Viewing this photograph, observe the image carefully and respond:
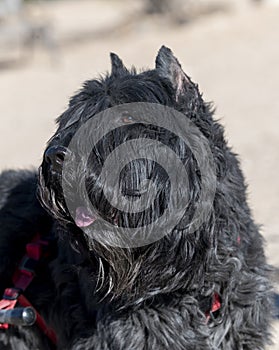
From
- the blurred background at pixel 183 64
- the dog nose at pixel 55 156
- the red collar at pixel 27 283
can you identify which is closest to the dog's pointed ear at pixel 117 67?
the dog nose at pixel 55 156

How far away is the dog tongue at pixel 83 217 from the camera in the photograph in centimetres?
391

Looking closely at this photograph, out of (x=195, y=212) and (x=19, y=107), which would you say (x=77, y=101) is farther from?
(x=19, y=107)

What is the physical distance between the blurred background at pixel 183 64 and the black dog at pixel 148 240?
78.6 inches

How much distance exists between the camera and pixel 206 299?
436cm

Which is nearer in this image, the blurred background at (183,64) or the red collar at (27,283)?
the red collar at (27,283)

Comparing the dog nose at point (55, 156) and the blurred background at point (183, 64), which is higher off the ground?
the blurred background at point (183, 64)

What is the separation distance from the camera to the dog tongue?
3912 millimetres

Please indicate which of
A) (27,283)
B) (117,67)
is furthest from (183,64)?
(117,67)

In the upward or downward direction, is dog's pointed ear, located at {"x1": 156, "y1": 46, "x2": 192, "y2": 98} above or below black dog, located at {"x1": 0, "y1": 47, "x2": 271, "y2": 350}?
above

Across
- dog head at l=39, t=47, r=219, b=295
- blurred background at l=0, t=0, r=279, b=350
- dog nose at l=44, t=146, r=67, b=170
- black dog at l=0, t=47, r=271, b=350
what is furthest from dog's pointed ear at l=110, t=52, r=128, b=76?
blurred background at l=0, t=0, r=279, b=350

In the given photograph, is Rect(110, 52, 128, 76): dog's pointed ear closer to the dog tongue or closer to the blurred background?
the dog tongue

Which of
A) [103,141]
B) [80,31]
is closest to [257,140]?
[103,141]

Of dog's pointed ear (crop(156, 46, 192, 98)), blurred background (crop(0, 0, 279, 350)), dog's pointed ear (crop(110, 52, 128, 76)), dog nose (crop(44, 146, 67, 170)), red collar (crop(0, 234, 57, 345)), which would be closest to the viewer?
dog nose (crop(44, 146, 67, 170))

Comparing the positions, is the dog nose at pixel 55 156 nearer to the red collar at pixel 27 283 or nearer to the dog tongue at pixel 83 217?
the dog tongue at pixel 83 217
